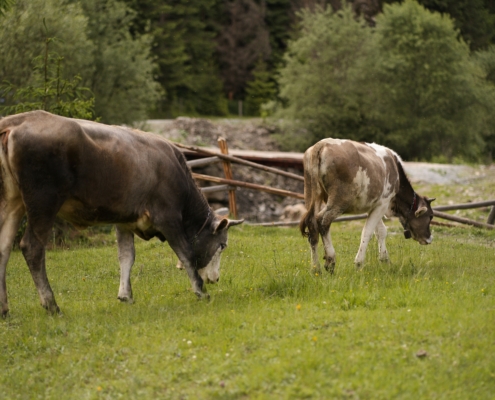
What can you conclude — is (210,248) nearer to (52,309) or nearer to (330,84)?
(52,309)

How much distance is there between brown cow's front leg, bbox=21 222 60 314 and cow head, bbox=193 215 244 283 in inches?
73.1

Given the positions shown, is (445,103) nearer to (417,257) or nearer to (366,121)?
(366,121)

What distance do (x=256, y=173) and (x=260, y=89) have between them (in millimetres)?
29467

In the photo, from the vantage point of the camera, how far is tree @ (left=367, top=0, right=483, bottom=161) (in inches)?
1494

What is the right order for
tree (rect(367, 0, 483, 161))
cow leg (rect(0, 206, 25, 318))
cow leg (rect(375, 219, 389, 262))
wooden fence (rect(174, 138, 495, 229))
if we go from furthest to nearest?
tree (rect(367, 0, 483, 161)) < wooden fence (rect(174, 138, 495, 229)) < cow leg (rect(375, 219, 389, 262)) < cow leg (rect(0, 206, 25, 318))

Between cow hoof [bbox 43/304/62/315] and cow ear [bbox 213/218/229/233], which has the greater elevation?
cow ear [bbox 213/218/229/233]

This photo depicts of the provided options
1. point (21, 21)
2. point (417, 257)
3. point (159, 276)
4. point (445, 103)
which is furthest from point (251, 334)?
point (445, 103)

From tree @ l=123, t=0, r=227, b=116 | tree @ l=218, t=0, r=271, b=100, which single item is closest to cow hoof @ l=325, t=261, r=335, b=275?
tree @ l=123, t=0, r=227, b=116

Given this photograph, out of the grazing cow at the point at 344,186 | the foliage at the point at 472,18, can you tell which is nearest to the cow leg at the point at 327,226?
the grazing cow at the point at 344,186

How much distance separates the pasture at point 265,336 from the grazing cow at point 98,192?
0.59 m

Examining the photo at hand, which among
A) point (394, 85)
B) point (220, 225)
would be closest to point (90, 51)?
point (394, 85)

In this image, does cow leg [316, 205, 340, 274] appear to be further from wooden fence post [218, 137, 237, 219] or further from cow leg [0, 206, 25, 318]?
wooden fence post [218, 137, 237, 219]

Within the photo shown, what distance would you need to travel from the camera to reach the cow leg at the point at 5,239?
7551 millimetres

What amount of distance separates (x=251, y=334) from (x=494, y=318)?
2409 mm
